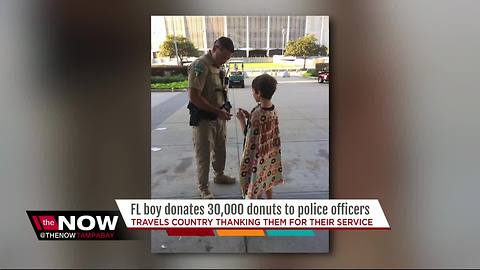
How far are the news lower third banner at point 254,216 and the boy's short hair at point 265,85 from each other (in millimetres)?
→ 680

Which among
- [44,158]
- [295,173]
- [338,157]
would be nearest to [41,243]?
[44,158]

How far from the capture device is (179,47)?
7.22ft

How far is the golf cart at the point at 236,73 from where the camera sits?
2227mm

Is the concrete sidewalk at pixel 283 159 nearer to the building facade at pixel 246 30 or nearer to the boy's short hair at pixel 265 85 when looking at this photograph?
the boy's short hair at pixel 265 85

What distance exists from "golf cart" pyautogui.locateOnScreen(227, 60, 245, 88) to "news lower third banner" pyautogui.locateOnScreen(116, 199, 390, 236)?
29.2 inches

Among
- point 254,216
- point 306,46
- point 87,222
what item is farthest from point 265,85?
point 87,222

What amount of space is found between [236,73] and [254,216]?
904 millimetres

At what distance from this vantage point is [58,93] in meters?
2.25

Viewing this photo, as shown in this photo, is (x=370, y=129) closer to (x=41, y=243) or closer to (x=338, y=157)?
(x=338, y=157)

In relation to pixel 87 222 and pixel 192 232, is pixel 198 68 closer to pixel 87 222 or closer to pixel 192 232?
pixel 192 232

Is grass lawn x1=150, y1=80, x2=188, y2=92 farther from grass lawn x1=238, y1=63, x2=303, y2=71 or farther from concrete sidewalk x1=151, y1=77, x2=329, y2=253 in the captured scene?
grass lawn x1=238, y1=63, x2=303, y2=71

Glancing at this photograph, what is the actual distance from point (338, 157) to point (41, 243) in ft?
6.48

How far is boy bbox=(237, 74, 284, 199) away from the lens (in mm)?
2258

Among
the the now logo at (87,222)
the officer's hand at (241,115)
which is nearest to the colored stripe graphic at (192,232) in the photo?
the the now logo at (87,222)
